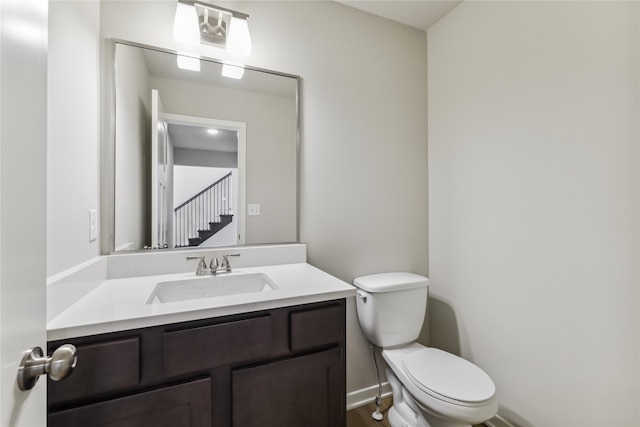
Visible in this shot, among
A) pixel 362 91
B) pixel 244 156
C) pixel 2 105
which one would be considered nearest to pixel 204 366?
pixel 2 105

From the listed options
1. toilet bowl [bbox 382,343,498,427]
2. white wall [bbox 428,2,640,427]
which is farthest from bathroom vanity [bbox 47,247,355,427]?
white wall [bbox 428,2,640,427]

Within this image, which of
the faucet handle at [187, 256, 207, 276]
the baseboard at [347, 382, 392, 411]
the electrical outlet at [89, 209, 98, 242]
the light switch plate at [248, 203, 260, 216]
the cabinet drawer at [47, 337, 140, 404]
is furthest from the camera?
the baseboard at [347, 382, 392, 411]

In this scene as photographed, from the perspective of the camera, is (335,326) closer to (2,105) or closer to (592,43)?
(2,105)

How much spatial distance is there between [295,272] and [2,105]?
112cm

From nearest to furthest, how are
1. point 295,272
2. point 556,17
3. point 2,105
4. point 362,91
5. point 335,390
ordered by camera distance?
1. point 2,105
2. point 335,390
3. point 556,17
4. point 295,272
5. point 362,91

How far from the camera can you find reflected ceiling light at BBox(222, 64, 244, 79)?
1.45 metres

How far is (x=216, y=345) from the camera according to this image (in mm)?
875

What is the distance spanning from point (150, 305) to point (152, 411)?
0.96ft

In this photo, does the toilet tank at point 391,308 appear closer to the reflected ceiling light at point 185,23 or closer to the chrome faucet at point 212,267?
the chrome faucet at point 212,267

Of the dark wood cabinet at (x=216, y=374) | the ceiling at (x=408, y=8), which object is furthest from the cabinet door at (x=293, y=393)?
the ceiling at (x=408, y=8)

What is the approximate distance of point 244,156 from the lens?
1525 mm

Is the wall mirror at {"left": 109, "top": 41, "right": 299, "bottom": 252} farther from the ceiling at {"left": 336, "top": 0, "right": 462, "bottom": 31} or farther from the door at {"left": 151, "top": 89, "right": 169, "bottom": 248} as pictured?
the ceiling at {"left": 336, "top": 0, "right": 462, "bottom": 31}

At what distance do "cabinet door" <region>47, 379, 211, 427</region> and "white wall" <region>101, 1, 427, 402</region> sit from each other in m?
0.91

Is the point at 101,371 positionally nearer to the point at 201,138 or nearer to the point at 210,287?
the point at 210,287
